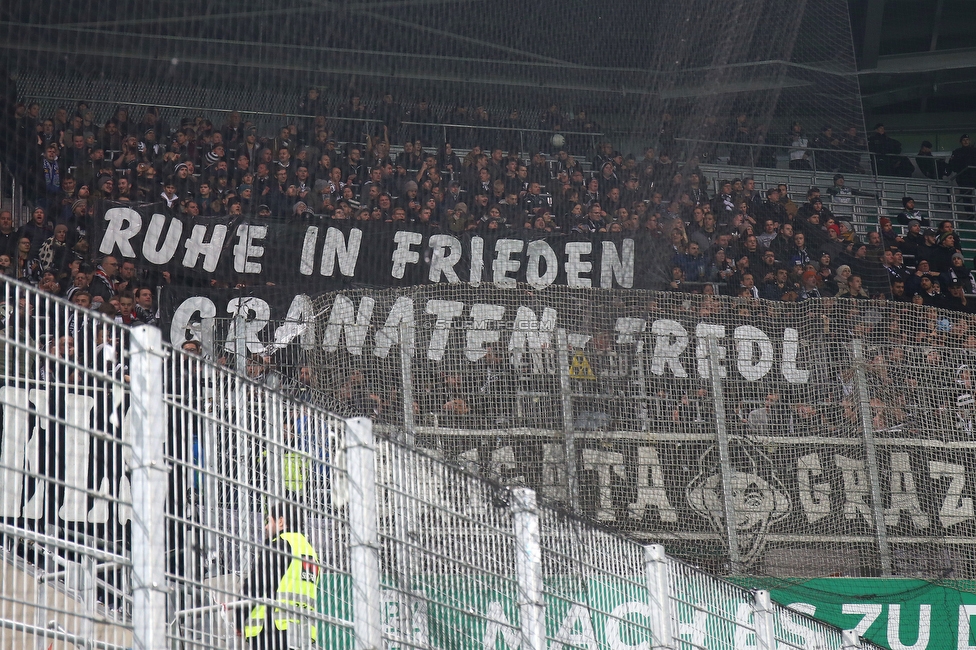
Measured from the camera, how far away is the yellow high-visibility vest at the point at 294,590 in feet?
15.2

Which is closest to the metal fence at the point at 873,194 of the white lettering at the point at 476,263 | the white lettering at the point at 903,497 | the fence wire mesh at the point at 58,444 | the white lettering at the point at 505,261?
the white lettering at the point at 505,261

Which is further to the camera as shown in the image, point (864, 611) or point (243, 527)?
point (864, 611)

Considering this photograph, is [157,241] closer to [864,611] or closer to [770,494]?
[770,494]

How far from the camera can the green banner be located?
35.8 ft

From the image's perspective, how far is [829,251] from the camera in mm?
14344

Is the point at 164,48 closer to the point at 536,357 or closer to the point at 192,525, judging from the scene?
the point at 536,357

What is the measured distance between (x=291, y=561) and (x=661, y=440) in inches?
254

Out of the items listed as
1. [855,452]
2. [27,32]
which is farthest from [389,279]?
[27,32]

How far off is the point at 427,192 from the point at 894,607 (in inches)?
252

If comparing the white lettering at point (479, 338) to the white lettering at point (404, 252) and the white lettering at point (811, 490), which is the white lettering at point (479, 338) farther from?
the white lettering at point (811, 490)

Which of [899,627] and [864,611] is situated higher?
[864,611]

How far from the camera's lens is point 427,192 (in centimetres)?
1434

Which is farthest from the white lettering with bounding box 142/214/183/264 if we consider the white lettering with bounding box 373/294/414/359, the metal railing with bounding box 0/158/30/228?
the white lettering with bounding box 373/294/414/359

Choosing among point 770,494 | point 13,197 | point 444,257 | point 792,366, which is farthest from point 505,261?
point 13,197
